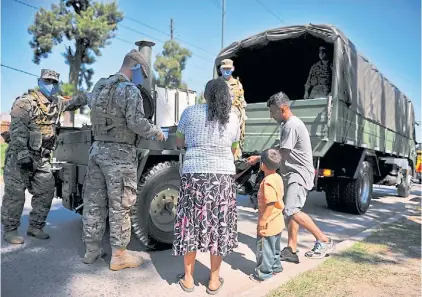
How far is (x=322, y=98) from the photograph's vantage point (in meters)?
5.58

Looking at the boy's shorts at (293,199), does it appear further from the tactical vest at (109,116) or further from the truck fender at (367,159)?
the truck fender at (367,159)

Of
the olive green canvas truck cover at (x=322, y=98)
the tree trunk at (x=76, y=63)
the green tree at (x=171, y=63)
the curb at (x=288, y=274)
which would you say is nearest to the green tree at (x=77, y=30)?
the tree trunk at (x=76, y=63)

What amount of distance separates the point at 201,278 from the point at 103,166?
129cm

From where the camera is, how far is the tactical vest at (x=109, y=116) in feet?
10.6

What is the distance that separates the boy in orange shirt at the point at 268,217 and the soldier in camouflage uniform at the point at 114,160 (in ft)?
3.29

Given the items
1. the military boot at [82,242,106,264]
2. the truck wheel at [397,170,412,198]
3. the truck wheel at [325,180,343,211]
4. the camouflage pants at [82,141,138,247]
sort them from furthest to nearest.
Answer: the truck wheel at [397,170,412,198], the truck wheel at [325,180,343,211], the military boot at [82,242,106,264], the camouflage pants at [82,141,138,247]

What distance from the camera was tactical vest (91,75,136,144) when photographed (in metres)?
3.22

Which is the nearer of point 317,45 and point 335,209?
point 317,45

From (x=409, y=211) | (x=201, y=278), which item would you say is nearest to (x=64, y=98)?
(x=201, y=278)

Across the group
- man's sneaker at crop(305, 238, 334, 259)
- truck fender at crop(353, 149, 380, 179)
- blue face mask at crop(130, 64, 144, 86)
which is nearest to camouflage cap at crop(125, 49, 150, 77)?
blue face mask at crop(130, 64, 144, 86)

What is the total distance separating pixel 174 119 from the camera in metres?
6.68

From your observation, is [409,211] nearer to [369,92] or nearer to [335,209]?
[335,209]

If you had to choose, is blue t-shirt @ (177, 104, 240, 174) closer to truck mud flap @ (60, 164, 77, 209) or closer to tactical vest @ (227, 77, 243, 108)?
truck mud flap @ (60, 164, 77, 209)

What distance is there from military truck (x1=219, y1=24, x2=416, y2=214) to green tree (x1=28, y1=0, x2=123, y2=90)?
1527cm
